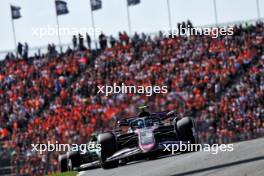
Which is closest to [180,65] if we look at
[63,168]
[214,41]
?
[214,41]

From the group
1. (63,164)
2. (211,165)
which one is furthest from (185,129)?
(63,164)

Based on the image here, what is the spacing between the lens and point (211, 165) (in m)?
14.4

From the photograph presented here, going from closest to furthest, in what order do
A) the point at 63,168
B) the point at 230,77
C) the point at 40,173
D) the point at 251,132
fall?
the point at 63,168
the point at 251,132
the point at 40,173
the point at 230,77

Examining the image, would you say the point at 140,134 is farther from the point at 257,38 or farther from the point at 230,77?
the point at 257,38

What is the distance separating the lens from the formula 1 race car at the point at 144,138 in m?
18.3

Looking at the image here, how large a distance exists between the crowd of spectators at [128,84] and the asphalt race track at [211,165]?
8.69 meters

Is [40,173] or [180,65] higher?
[180,65]

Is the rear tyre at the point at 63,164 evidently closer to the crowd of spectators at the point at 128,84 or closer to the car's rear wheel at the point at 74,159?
the car's rear wheel at the point at 74,159

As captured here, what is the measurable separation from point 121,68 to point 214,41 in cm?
452

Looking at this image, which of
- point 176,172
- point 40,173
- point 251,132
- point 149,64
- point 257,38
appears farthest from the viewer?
point 149,64

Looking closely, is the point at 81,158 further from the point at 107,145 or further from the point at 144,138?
the point at 144,138

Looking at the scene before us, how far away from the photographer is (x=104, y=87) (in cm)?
3403

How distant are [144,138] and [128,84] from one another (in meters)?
15.2
